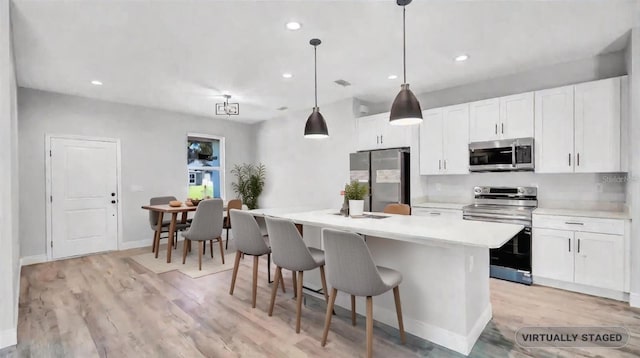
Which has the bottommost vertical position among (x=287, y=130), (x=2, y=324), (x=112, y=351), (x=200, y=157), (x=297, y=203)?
(x=112, y=351)

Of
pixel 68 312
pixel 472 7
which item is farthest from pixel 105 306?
pixel 472 7

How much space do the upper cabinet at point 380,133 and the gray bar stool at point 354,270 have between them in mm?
3018

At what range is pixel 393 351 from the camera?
7.11 ft

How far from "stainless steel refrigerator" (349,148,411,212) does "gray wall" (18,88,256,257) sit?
3.44 meters

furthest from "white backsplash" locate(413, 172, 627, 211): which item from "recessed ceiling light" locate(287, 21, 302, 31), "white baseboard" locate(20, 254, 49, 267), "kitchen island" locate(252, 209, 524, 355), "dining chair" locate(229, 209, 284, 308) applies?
"white baseboard" locate(20, 254, 49, 267)

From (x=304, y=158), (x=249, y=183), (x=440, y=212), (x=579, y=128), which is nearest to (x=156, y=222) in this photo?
(x=249, y=183)

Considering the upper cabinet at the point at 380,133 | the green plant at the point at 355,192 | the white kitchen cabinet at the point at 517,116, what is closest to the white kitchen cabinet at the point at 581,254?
the white kitchen cabinet at the point at 517,116

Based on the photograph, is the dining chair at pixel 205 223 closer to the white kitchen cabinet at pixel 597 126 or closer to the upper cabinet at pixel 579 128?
the upper cabinet at pixel 579 128

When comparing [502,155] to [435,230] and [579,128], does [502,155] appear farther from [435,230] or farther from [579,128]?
[435,230]

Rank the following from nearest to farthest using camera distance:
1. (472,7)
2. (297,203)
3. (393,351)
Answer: (393,351), (472,7), (297,203)

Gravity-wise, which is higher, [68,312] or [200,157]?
[200,157]

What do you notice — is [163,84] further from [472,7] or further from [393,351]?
[393,351]

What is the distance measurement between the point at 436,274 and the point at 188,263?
3.64m

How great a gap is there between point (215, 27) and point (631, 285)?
4637mm
